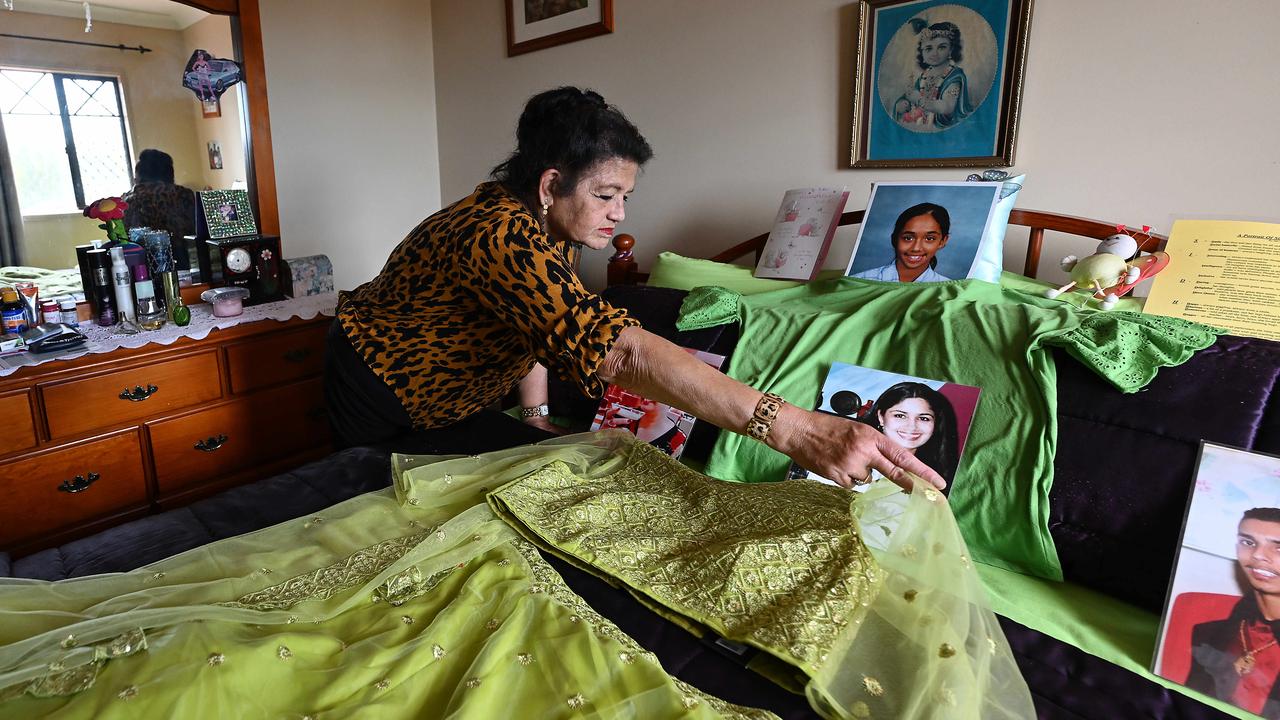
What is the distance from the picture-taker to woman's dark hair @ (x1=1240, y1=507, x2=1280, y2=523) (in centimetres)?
98

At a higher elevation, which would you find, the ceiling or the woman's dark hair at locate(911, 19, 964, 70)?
the ceiling

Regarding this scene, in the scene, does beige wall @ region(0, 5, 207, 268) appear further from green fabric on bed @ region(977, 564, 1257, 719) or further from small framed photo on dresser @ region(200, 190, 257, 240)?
green fabric on bed @ region(977, 564, 1257, 719)

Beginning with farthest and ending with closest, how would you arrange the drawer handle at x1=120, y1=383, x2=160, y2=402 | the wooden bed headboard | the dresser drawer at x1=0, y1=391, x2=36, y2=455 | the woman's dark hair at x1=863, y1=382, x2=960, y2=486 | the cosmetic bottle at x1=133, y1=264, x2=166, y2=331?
1. the cosmetic bottle at x1=133, y1=264, x2=166, y2=331
2. the drawer handle at x1=120, y1=383, x2=160, y2=402
3. the dresser drawer at x1=0, y1=391, x2=36, y2=455
4. the wooden bed headboard
5. the woman's dark hair at x1=863, y1=382, x2=960, y2=486

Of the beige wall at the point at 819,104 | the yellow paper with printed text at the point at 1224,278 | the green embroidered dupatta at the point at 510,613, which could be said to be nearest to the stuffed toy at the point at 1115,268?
the yellow paper with printed text at the point at 1224,278

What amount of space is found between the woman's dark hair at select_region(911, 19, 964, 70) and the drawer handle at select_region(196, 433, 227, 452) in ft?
7.93

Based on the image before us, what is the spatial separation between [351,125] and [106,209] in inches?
41.4

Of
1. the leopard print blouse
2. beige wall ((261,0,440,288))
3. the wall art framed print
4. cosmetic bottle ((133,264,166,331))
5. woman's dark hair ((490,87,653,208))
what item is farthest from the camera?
beige wall ((261,0,440,288))

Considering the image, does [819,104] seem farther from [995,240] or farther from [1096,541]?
[1096,541]

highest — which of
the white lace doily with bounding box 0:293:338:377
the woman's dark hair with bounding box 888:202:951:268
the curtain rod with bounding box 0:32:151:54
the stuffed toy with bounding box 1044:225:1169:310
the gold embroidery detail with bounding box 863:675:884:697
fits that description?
the curtain rod with bounding box 0:32:151:54

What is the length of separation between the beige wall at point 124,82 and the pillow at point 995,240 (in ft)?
8.42

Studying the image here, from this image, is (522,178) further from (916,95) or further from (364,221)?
(364,221)

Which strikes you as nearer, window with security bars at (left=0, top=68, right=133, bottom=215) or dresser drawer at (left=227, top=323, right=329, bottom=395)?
window with security bars at (left=0, top=68, right=133, bottom=215)

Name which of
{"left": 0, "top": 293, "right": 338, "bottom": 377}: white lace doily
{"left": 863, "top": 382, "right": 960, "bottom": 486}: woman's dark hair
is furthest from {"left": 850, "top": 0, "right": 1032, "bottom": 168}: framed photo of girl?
{"left": 0, "top": 293, "right": 338, "bottom": 377}: white lace doily

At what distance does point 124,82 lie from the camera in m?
2.35
